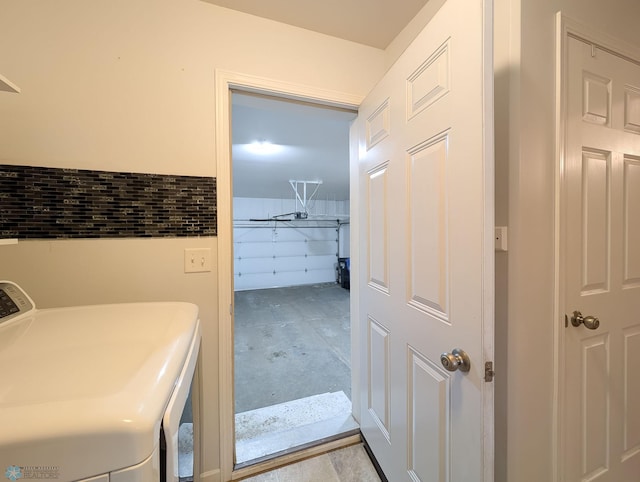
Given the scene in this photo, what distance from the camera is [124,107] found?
1095 mm

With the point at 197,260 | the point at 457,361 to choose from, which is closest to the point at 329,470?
the point at 457,361

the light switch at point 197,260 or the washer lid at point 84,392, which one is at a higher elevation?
the light switch at point 197,260

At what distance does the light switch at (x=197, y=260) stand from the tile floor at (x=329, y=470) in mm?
1091

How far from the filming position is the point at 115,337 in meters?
0.67

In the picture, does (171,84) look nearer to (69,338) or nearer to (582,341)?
(69,338)

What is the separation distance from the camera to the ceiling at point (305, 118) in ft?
3.98

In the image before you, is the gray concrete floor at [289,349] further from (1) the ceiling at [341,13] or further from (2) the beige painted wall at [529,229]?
(1) the ceiling at [341,13]

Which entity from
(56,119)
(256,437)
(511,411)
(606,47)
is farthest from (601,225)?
(56,119)

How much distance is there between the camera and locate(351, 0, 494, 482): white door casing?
682 millimetres

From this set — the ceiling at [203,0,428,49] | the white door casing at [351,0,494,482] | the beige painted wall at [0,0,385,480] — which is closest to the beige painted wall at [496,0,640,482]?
the white door casing at [351,0,494,482]

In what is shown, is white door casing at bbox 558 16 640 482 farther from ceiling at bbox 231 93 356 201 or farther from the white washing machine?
the white washing machine

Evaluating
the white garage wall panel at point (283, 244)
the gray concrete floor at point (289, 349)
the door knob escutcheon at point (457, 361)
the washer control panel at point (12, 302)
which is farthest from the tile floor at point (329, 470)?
the white garage wall panel at point (283, 244)

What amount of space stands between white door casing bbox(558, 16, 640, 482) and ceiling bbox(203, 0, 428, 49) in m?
0.72

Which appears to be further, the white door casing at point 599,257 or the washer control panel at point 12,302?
the white door casing at point 599,257
